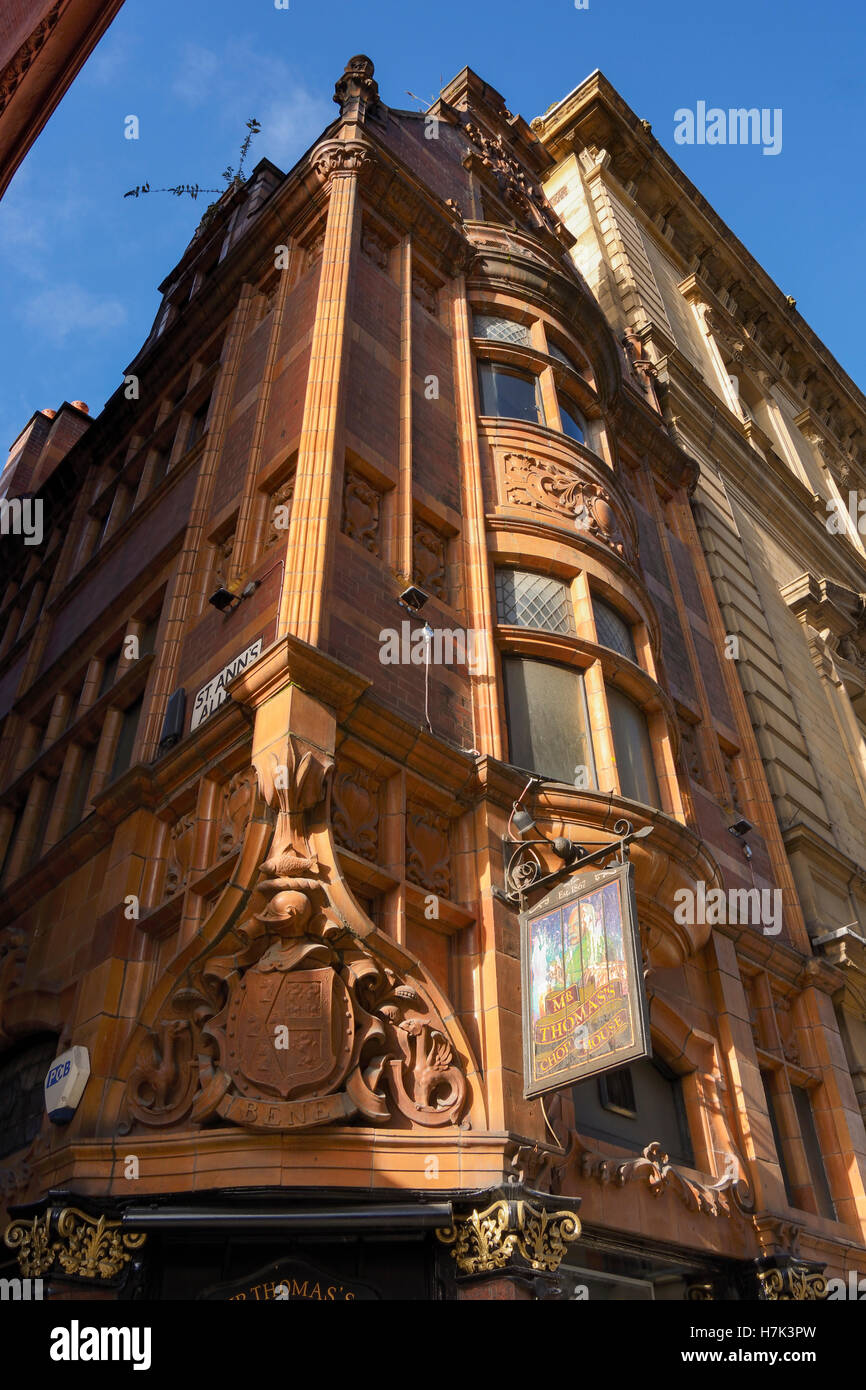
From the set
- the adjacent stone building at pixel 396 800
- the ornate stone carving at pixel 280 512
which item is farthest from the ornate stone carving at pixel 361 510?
the ornate stone carving at pixel 280 512

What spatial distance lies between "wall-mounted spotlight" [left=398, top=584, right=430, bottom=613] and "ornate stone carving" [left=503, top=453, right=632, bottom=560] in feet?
12.0

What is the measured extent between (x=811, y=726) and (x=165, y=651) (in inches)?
674

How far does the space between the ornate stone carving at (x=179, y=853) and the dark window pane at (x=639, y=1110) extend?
192 inches

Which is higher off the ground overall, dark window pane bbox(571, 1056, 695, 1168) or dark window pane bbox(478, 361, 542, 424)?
dark window pane bbox(478, 361, 542, 424)

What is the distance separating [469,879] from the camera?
11.9 m

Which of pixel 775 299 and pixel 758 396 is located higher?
pixel 775 299

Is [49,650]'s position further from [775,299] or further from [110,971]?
[775,299]

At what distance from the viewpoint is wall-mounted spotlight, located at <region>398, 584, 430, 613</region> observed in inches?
529

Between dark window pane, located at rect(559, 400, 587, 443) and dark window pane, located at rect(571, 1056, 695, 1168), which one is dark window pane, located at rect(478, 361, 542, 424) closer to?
dark window pane, located at rect(559, 400, 587, 443)

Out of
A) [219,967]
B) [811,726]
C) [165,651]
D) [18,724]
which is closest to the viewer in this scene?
[219,967]

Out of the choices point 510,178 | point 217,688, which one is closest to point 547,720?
point 217,688

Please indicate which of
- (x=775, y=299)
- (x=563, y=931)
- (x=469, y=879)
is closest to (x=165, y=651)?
(x=469, y=879)

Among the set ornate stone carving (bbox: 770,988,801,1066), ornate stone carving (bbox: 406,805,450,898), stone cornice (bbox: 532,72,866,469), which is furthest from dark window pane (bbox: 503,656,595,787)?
stone cornice (bbox: 532,72,866,469)

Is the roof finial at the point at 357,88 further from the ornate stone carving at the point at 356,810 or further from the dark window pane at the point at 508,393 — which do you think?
the ornate stone carving at the point at 356,810
